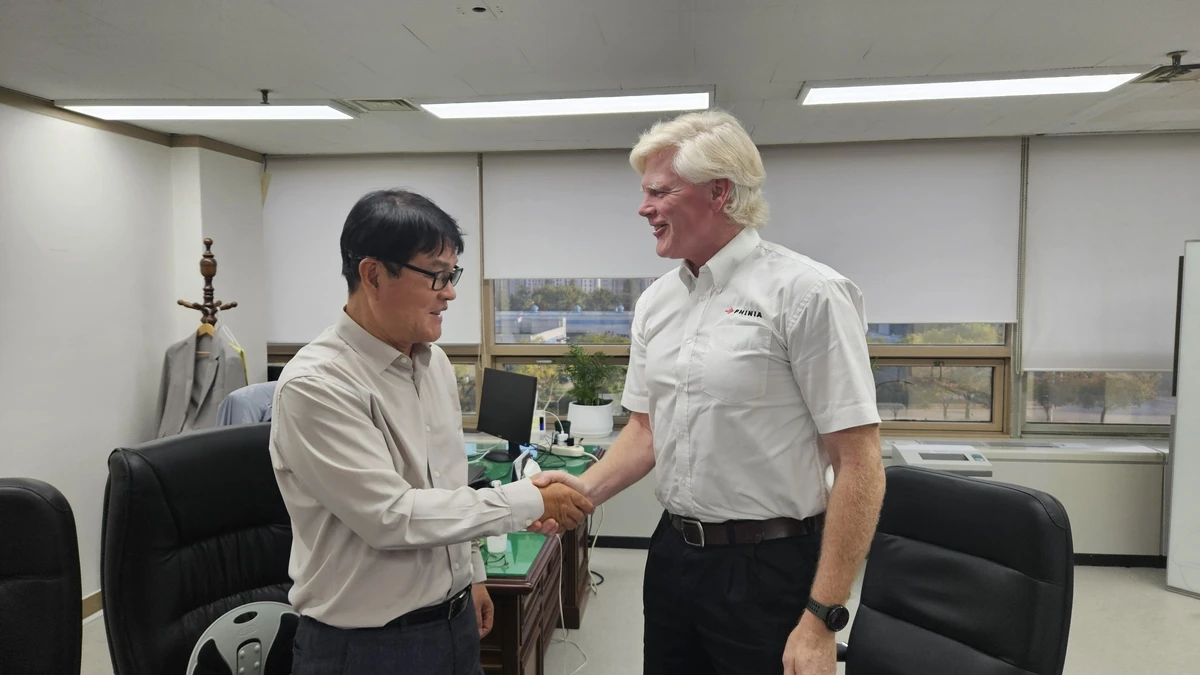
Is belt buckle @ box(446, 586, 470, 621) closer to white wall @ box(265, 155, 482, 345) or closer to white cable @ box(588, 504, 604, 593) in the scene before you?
white cable @ box(588, 504, 604, 593)

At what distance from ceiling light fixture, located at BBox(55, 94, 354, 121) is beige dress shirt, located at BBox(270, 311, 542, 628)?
240cm

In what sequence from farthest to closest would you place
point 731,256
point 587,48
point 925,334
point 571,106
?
1. point 925,334
2. point 571,106
3. point 587,48
4. point 731,256

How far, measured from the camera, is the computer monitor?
3623 mm

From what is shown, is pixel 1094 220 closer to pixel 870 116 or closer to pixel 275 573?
pixel 870 116

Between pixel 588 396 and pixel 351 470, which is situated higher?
pixel 351 470

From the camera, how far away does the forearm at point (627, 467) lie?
1946mm

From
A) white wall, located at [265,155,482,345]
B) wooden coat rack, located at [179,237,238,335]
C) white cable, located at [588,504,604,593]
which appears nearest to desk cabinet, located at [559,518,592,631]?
white cable, located at [588,504,604,593]

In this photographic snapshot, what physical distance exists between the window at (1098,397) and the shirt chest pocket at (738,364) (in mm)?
3976

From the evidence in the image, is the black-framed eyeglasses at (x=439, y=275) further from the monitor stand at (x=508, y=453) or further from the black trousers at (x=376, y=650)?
the monitor stand at (x=508, y=453)

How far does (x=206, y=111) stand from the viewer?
3.49 metres

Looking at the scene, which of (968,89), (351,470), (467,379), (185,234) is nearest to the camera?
(351,470)

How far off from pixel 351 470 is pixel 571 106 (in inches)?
100

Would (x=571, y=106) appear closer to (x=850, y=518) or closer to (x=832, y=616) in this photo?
(x=850, y=518)

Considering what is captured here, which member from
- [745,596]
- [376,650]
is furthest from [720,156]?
[376,650]
